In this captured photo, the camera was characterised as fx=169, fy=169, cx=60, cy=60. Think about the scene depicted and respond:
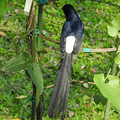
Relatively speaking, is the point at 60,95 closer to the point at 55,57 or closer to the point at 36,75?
the point at 36,75

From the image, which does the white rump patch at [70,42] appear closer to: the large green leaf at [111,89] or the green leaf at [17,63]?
the green leaf at [17,63]

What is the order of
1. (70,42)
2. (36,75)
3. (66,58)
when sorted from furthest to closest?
(70,42)
(66,58)
(36,75)

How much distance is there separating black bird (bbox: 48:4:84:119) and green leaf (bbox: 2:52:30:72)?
32cm

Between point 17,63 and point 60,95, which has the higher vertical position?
point 17,63

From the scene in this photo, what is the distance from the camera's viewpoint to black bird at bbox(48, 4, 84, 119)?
3.97 feet

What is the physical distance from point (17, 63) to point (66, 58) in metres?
0.59

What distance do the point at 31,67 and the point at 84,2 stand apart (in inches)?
145

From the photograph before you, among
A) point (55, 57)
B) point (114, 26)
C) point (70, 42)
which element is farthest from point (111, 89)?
point (55, 57)

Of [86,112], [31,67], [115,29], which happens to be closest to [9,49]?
[86,112]

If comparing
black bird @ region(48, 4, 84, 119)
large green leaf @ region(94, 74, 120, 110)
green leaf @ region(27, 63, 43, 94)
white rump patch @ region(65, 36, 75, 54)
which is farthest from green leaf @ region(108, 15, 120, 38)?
white rump patch @ region(65, 36, 75, 54)

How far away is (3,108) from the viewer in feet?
7.02

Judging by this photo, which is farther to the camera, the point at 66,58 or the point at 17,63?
the point at 66,58

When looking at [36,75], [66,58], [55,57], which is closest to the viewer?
[36,75]

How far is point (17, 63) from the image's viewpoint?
3.37 ft
